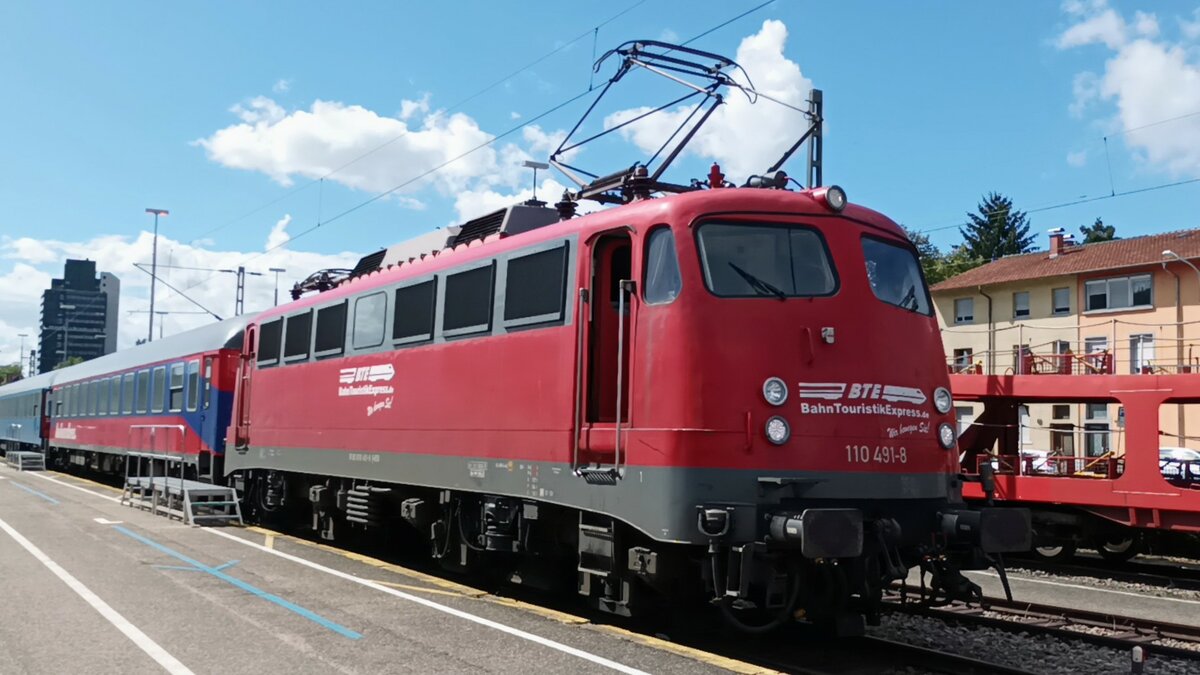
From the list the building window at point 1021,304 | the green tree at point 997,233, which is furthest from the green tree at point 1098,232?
the building window at point 1021,304

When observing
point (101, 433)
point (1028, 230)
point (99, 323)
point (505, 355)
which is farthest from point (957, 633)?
point (99, 323)

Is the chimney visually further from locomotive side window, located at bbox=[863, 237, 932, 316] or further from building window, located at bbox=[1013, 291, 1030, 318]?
locomotive side window, located at bbox=[863, 237, 932, 316]

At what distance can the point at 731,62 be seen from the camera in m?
11.1

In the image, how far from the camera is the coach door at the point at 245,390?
15562 millimetres

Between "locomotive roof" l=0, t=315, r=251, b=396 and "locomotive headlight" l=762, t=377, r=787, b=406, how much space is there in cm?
1294

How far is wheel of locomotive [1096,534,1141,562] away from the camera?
594 inches

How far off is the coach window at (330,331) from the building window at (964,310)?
36.1 metres

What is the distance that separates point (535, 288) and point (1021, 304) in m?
37.3

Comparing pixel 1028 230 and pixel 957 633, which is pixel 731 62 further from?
pixel 1028 230

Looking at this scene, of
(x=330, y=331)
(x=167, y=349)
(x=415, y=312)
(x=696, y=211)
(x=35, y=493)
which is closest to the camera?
(x=696, y=211)

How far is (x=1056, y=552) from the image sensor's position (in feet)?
53.8

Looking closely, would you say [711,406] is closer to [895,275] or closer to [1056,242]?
[895,275]

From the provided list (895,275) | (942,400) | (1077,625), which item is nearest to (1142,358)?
(1077,625)

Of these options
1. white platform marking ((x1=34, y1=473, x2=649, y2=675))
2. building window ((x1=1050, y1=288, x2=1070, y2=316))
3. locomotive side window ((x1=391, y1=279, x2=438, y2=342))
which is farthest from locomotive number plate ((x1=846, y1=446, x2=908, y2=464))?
building window ((x1=1050, y1=288, x2=1070, y2=316))
